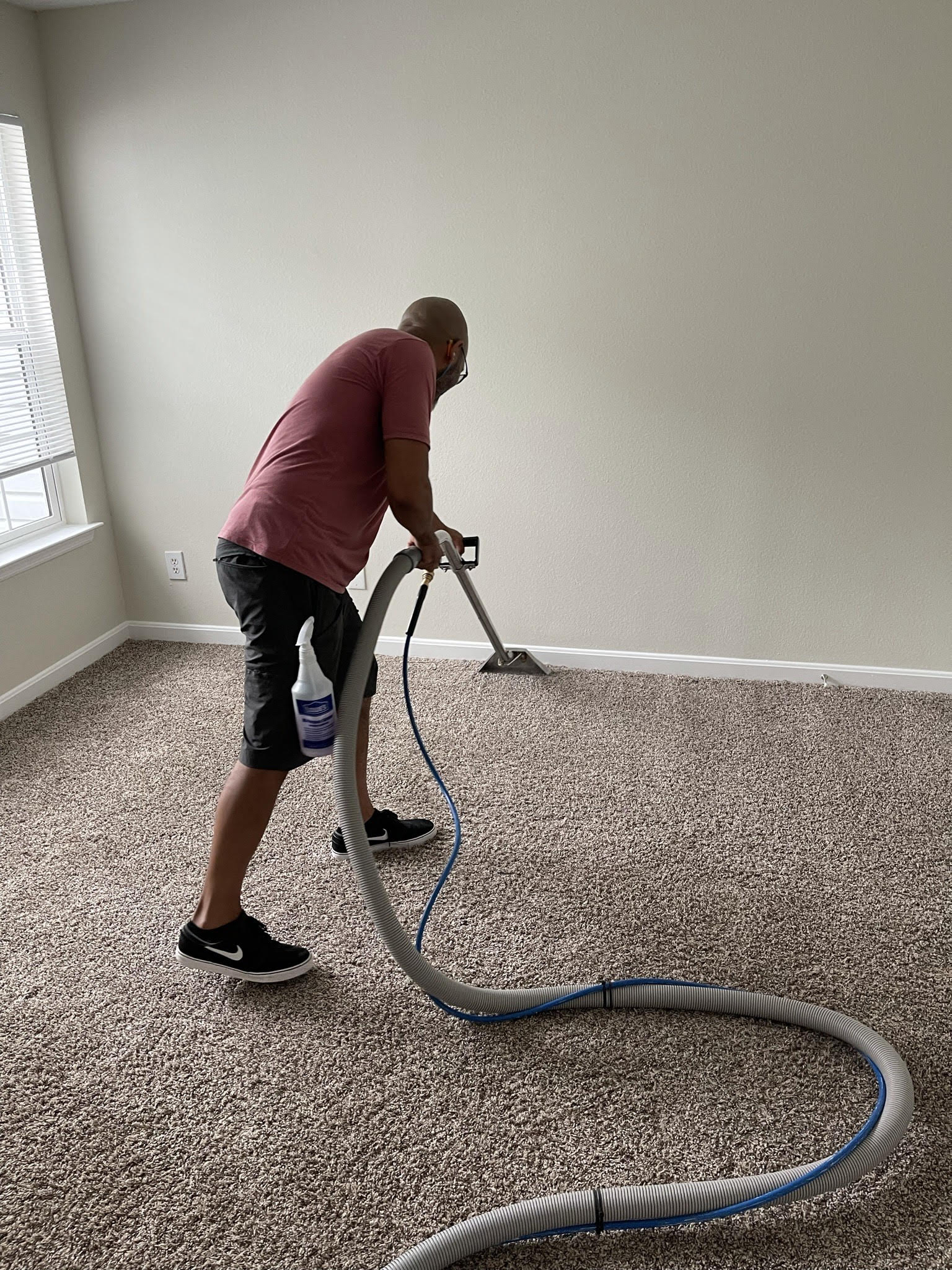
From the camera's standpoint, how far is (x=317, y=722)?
57.3 inches

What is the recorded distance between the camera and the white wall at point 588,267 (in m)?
2.53

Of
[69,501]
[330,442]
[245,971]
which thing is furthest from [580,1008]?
[69,501]

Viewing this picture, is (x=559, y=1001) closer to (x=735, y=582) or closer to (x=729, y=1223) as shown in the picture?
(x=729, y=1223)

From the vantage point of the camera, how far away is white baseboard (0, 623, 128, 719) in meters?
2.85

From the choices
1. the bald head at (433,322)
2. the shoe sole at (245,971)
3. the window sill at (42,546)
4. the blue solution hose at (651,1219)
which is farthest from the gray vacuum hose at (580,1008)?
the window sill at (42,546)

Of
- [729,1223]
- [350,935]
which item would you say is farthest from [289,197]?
[729,1223]

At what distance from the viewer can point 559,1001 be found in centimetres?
159

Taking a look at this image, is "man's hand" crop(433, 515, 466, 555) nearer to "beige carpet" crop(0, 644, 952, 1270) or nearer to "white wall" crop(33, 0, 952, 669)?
"beige carpet" crop(0, 644, 952, 1270)

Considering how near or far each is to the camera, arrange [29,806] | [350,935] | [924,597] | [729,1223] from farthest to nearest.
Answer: [924,597] < [29,806] < [350,935] < [729,1223]

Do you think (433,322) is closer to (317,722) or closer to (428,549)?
(428,549)

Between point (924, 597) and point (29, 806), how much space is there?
8.24 feet

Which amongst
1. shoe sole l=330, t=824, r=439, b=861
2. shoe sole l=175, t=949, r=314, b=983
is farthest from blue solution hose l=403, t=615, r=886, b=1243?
shoe sole l=175, t=949, r=314, b=983

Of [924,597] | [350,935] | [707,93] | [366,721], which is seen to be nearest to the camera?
[350,935]

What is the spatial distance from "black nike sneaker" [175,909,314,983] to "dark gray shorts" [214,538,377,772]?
0.31 m
